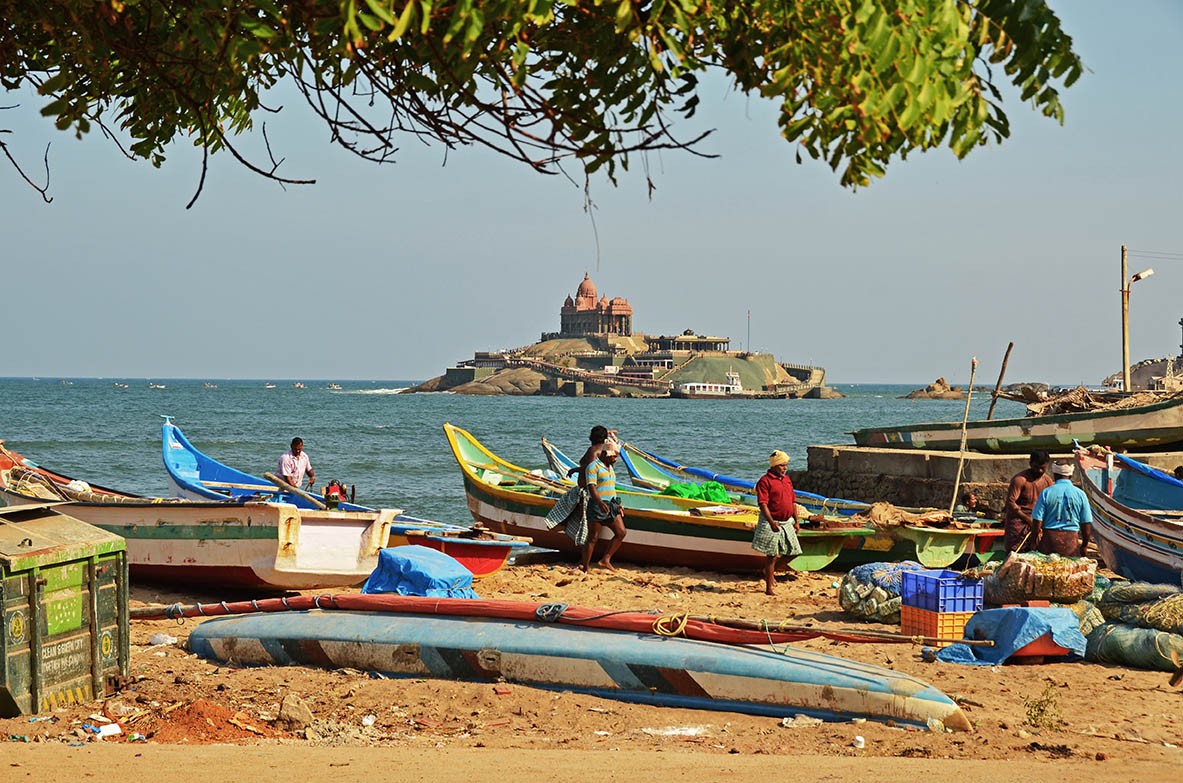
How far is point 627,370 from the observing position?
5851 inches

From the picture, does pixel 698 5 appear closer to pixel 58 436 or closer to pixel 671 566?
pixel 671 566

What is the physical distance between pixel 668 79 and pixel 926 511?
1172 cm

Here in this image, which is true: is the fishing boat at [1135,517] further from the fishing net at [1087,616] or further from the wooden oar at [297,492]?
the wooden oar at [297,492]

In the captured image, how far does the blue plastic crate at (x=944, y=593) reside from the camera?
31.4 feet

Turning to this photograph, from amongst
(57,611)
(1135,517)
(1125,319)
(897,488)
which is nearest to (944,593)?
(1135,517)

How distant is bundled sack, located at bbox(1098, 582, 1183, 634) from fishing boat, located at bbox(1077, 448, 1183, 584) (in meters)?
1.79

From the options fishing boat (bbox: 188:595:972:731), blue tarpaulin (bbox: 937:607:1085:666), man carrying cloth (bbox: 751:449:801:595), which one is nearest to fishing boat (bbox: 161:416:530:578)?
man carrying cloth (bbox: 751:449:801:595)

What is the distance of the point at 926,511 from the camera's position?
15156 millimetres

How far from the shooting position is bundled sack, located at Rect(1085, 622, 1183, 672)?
28.7ft

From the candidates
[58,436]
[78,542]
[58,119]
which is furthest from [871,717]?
[58,436]

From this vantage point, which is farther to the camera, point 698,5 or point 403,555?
point 403,555

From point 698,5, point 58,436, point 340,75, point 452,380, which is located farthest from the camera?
point 452,380

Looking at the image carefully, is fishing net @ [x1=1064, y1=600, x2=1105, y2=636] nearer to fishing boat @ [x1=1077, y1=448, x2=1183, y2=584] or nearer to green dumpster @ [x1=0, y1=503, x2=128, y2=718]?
fishing boat @ [x1=1077, y1=448, x2=1183, y2=584]

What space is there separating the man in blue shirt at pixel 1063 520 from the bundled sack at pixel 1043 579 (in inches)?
19.1
